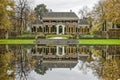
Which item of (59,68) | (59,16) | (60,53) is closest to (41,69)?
(59,68)

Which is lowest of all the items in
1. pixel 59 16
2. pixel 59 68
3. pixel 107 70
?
pixel 59 68

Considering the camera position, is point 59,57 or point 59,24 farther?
point 59,24

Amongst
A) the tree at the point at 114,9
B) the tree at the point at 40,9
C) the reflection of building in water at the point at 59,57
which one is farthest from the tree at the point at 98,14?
the tree at the point at 40,9

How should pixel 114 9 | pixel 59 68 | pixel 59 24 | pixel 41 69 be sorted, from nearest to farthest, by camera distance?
pixel 41 69
pixel 59 68
pixel 114 9
pixel 59 24

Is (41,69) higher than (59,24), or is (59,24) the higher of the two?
(59,24)

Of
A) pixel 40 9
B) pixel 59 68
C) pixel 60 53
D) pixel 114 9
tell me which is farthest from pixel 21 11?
pixel 59 68

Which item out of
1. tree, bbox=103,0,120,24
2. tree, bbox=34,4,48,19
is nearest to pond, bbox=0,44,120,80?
tree, bbox=103,0,120,24

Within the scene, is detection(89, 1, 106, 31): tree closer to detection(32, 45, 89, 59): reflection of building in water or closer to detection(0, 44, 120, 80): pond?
detection(32, 45, 89, 59): reflection of building in water

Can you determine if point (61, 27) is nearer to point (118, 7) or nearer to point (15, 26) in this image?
point (15, 26)

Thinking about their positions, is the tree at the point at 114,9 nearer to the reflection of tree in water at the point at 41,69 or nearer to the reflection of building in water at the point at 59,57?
the reflection of building in water at the point at 59,57

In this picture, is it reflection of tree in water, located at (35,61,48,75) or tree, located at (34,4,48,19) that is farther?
tree, located at (34,4,48,19)

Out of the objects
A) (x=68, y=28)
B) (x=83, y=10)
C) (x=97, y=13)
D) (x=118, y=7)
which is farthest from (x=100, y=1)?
(x=83, y=10)

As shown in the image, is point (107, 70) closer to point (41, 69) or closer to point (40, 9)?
point (41, 69)

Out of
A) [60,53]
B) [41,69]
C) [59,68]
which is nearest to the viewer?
[41,69]
